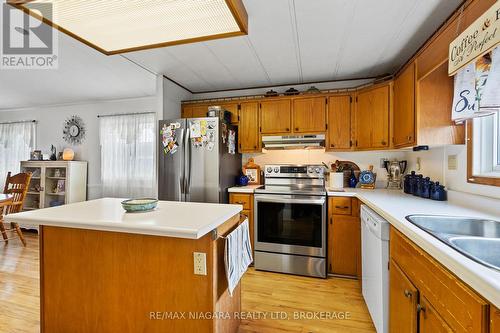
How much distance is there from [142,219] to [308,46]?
2086 mm

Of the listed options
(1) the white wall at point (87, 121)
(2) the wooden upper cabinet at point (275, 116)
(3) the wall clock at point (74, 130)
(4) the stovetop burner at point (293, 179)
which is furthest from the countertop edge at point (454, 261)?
(3) the wall clock at point (74, 130)

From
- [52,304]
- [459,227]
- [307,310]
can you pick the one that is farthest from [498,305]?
[52,304]

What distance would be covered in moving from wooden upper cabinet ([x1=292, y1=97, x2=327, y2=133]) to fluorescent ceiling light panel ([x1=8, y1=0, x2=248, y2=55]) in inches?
64.2

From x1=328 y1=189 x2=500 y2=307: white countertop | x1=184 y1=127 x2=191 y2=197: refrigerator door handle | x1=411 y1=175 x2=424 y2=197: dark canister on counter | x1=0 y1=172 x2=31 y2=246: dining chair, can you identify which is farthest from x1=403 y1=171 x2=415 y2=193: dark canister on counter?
x1=0 y1=172 x2=31 y2=246: dining chair

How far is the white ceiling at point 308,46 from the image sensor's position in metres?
1.69

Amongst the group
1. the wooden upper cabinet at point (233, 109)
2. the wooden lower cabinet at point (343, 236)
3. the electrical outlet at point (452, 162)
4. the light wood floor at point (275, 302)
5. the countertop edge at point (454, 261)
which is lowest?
the light wood floor at point (275, 302)

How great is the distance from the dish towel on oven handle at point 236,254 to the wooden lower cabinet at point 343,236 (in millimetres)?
1230

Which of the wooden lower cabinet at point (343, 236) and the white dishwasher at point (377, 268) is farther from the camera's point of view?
the wooden lower cabinet at point (343, 236)

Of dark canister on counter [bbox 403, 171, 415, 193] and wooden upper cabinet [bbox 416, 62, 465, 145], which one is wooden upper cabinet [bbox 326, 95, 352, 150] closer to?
dark canister on counter [bbox 403, 171, 415, 193]

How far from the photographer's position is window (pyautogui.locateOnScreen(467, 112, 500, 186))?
1.52m

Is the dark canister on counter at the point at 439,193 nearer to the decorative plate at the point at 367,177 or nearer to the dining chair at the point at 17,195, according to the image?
the decorative plate at the point at 367,177

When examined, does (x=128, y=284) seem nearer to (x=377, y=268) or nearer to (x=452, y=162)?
(x=377, y=268)

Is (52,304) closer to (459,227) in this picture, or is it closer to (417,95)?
(459,227)

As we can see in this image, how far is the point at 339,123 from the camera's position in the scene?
112 inches
